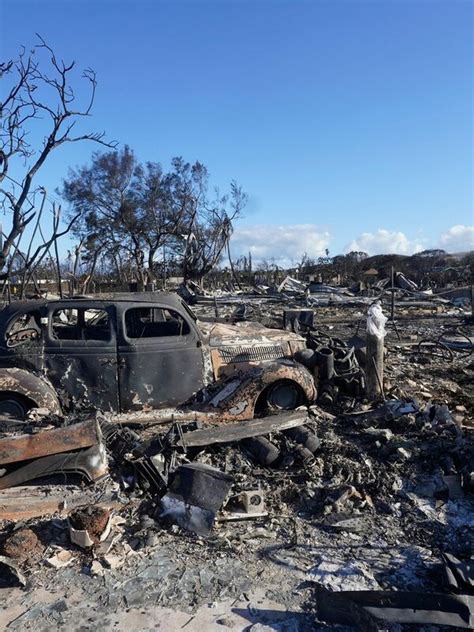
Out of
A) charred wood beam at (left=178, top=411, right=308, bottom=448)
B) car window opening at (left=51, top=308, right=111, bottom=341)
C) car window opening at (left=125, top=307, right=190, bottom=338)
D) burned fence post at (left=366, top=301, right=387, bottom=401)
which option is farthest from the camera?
burned fence post at (left=366, top=301, right=387, bottom=401)

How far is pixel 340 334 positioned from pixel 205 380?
33.8 feet

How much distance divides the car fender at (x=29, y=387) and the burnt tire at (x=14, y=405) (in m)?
0.08

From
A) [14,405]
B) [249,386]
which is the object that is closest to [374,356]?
[249,386]

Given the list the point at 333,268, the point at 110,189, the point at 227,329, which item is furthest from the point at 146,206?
the point at 227,329

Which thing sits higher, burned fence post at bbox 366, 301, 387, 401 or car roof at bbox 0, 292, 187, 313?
car roof at bbox 0, 292, 187, 313

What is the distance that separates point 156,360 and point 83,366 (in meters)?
0.80

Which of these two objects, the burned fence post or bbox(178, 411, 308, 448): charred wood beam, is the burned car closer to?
bbox(178, 411, 308, 448): charred wood beam

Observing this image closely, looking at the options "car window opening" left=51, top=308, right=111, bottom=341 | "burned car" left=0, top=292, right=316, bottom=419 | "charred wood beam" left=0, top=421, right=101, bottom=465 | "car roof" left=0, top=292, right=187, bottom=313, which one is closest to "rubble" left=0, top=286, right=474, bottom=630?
"charred wood beam" left=0, top=421, right=101, bottom=465

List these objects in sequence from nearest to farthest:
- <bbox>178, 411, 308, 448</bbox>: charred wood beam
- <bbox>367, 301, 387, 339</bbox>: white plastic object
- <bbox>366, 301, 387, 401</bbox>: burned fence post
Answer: <bbox>178, 411, 308, 448</bbox>: charred wood beam < <bbox>366, 301, 387, 401</bbox>: burned fence post < <bbox>367, 301, 387, 339</bbox>: white plastic object

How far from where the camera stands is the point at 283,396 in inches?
249

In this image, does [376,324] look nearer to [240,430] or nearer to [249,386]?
[249,386]

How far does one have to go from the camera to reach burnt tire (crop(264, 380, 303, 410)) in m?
6.22

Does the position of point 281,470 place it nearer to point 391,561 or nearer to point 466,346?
point 391,561

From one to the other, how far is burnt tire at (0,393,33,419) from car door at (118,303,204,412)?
3.28 ft
